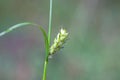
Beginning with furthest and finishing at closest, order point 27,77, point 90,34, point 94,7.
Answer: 1. point 94,7
2. point 90,34
3. point 27,77

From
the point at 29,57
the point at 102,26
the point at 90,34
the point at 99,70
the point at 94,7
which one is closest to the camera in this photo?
the point at 99,70

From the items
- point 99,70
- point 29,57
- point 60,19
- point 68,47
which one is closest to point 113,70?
point 99,70

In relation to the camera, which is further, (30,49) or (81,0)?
(81,0)

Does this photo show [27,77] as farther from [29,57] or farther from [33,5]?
[33,5]

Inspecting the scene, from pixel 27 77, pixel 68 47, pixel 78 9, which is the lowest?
pixel 27 77

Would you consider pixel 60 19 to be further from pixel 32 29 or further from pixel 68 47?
pixel 68 47

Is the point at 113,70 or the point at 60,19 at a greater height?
the point at 60,19
